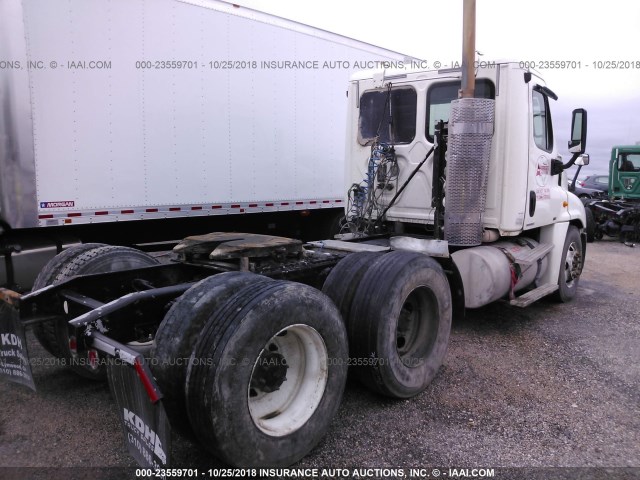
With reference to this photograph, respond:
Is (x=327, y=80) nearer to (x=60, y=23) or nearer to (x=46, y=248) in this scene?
(x=60, y=23)

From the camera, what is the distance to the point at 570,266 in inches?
266

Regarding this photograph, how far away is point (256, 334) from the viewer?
258 cm

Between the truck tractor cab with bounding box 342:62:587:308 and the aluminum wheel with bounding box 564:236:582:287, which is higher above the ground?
the truck tractor cab with bounding box 342:62:587:308

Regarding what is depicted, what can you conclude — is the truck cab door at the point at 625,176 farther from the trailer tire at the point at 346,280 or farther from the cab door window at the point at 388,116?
the trailer tire at the point at 346,280

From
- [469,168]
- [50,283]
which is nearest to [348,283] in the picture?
[469,168]

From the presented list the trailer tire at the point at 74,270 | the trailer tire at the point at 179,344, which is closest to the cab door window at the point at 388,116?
the trailer tire at the point at 74,270

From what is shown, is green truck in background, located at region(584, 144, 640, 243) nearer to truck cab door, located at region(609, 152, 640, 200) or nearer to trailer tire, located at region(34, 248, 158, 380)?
truck cab door, located at region(609, 152, 640, 200)

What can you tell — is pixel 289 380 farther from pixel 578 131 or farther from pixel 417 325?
pixel 578 131

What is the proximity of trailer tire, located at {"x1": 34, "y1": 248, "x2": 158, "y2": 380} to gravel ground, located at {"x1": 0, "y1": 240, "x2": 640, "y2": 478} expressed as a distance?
0.32 m

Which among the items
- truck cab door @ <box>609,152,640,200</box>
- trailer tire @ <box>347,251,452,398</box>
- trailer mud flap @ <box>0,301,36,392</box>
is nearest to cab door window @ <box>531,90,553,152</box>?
trailer tire @ <box>347,251,452,398</box>

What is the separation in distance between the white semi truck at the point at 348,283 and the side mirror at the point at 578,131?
0.06 ft

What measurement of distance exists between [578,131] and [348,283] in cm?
390

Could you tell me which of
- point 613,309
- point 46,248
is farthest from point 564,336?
point 46,248

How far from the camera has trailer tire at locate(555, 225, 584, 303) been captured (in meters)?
6.45
